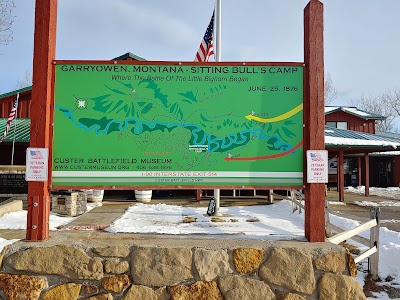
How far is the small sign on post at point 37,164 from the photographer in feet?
10.9

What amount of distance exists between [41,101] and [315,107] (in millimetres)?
2833

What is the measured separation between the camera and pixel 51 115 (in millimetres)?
3441

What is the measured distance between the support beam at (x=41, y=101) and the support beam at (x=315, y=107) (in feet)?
8.84

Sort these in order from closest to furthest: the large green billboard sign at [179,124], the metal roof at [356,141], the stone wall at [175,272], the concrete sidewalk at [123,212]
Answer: the stone wall at [175,272] → the large green billboard sign at [179,124] → the concrete sidewalk at [123,212] → the metal roof at [356,141]

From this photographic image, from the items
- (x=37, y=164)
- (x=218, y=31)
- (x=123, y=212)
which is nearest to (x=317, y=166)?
(x=37, y=164)

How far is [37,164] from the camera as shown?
3330 millimetres

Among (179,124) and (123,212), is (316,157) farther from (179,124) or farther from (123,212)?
(123,212)

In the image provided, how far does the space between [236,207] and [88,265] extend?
1054 cm

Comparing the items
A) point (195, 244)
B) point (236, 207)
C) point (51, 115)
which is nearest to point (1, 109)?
point (236, 207)

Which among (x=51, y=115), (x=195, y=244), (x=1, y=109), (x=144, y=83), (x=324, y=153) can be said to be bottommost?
Answer: (x=195, y=244)

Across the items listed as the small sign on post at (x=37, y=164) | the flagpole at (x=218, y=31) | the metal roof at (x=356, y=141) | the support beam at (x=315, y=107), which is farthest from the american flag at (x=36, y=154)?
the metal roof at (x=356, y=141)

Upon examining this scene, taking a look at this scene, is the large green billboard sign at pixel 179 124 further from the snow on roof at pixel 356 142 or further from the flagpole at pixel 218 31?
the snow on roof at pixel 356 142

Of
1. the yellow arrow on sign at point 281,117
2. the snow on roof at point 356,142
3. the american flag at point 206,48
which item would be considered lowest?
the yellow arrow on sign at point 281,117

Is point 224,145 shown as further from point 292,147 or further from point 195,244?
point 195,244
